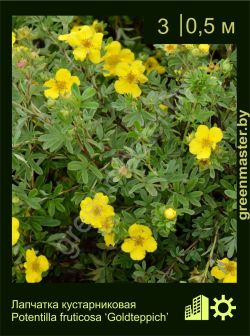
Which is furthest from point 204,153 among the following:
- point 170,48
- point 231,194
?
point 170,48

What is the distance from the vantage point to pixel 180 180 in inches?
77.2

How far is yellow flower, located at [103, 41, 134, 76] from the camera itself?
2326 millimetres

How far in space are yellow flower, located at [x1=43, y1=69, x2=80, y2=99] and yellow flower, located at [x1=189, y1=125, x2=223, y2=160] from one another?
538 millimetres

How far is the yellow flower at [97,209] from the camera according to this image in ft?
6.27

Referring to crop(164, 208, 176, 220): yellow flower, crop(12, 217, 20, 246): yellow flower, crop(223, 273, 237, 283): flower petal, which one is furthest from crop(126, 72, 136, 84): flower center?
crop(223, 273, 237, 283): flower petal

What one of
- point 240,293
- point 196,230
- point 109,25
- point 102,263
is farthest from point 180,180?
point 109,25

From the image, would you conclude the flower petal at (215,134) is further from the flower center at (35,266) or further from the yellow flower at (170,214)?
the flower center at (35,266)

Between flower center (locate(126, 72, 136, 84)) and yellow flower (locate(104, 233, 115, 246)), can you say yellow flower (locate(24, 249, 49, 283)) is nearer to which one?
yellow flower (locate(104, 233, 115, 246))

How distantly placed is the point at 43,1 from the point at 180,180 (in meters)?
0.83

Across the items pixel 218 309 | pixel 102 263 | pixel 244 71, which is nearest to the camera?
pixel 218 309

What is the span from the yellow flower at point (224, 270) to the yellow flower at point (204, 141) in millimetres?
398

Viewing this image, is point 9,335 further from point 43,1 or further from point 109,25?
point 109,25

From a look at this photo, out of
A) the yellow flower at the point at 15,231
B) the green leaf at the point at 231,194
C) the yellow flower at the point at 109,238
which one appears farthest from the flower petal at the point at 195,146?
the yellow flower at the point at 15,231

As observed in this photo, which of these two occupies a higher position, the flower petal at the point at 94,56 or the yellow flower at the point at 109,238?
the flower petal at the point at 94,56
